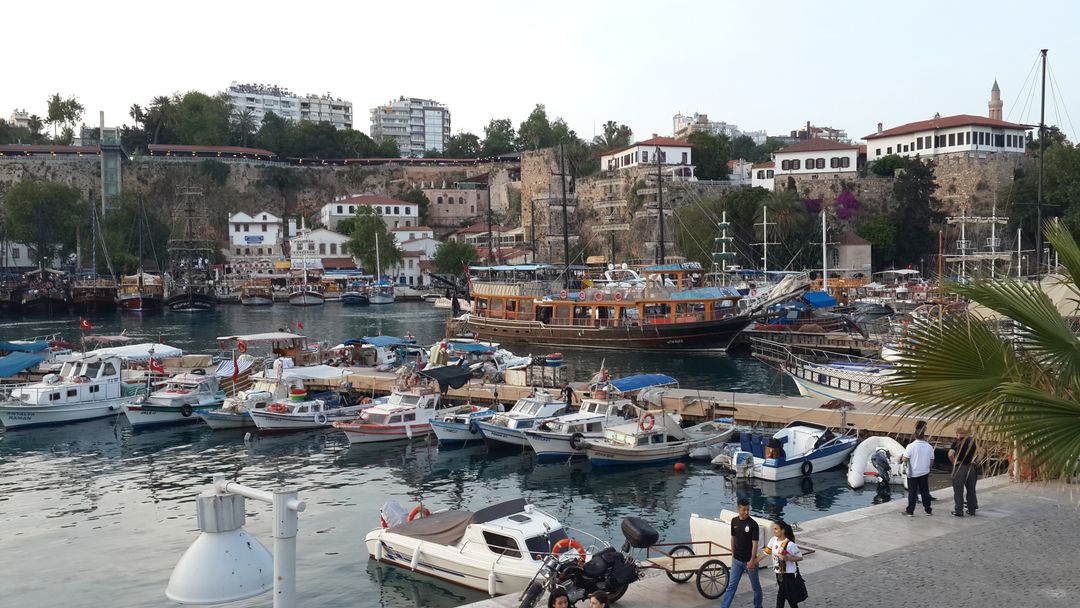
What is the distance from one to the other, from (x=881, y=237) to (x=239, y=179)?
80153 millimetres

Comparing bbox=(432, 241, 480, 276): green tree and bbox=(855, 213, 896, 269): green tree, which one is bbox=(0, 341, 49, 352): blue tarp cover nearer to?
bbox=(432, 241, 480, 276): green tree

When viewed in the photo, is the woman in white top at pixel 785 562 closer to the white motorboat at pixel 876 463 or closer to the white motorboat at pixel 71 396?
the white motorboat at pixel 876 463

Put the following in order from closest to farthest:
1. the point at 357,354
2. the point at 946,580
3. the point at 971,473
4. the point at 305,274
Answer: the point at 946,580
the point at 971,473
the point at 357,354
the point at 305,274

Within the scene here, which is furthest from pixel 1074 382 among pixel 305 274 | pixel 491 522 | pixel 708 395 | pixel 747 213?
pixel 305 274

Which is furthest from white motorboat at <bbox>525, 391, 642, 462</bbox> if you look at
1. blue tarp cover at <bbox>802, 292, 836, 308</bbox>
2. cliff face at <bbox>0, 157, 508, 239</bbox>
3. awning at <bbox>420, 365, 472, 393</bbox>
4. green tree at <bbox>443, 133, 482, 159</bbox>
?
green tree at <bbox>443, 133, 482, 159</bbox>

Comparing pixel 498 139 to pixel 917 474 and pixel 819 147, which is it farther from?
pixel 917 474

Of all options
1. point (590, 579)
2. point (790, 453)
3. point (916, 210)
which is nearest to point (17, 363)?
point (790, 453)

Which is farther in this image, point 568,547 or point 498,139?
point 498,139

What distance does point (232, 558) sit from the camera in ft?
17.8

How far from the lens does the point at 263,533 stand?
1950 cm

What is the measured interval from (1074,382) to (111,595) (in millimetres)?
15342

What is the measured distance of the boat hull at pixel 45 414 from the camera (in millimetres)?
31484

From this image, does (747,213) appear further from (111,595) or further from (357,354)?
(111,595)

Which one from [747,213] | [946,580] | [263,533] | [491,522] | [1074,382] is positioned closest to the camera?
[1074,382]
